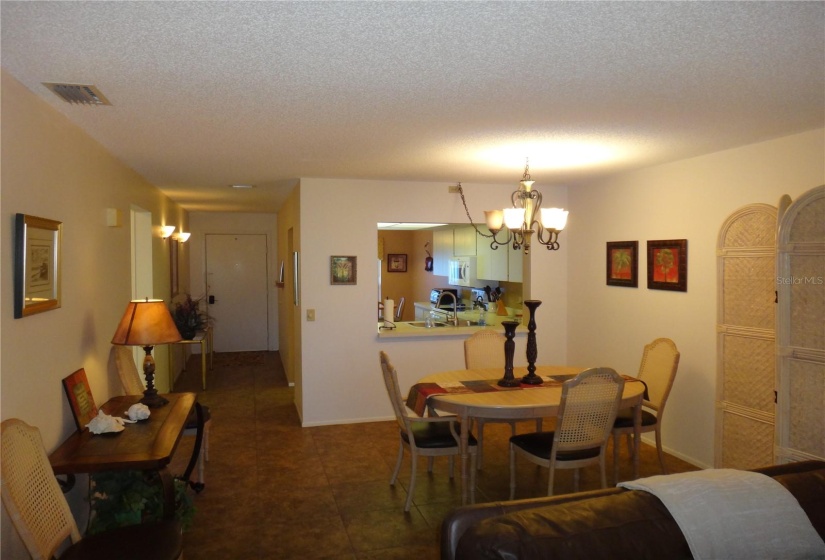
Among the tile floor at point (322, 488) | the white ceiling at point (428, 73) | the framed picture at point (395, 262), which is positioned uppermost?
the white ceiling at point (428, 73)

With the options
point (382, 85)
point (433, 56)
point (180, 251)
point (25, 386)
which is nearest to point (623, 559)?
point (433, 56)

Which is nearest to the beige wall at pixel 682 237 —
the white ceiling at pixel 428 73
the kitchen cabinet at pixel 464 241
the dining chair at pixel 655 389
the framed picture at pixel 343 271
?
the white ceiling at pixel 428 73

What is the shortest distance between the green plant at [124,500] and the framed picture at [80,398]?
1.01ft

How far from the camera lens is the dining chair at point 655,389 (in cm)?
391

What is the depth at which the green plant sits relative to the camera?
2.72m

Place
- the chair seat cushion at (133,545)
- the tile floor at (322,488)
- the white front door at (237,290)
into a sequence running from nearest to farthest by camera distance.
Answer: the chair seat cushion at (133,545) < the tile floor at (322,488) < the white front door at (237,290)

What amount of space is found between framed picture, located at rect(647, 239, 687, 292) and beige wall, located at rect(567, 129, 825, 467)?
2.0 inches

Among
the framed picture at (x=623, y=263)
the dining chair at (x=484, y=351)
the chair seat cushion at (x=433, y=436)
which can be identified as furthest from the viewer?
the framed picture at (x=623, y=263)

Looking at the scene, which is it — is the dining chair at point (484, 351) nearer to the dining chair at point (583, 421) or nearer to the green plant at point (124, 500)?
the dining chair at point (583, 421)

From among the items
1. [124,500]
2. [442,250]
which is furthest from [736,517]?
[442,250]

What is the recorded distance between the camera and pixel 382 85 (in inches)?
98.3

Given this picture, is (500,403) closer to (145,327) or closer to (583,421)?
(583,421)

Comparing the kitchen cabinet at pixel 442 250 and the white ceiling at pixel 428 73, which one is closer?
the white ceiling at pixel 428 73

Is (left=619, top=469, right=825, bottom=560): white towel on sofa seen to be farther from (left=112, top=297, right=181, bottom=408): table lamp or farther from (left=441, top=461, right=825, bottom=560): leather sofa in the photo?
(left=112, top=297, right=181, bottom=408): table lamp
